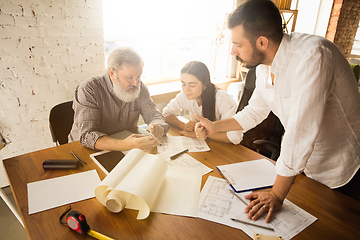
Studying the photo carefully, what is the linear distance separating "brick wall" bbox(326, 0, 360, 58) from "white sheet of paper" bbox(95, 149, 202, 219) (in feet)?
19.3

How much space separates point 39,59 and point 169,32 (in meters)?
1.85

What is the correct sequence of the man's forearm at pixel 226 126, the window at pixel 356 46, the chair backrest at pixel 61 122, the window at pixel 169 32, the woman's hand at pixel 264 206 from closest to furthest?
the woman's hand at pixel 264 206, the man's forearm at pixel 226 126, the chair backrest at pixel 61 122, the window at pixel 169 32, the window at pixel 356 46

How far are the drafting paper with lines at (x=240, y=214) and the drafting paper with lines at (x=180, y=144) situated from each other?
414mm

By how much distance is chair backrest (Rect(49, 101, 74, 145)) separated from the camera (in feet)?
6.02

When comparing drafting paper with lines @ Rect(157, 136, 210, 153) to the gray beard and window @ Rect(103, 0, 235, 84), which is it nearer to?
the gray beard

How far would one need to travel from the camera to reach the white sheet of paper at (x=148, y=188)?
91 cm

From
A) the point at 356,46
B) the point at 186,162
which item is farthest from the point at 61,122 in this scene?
the point at 356,46

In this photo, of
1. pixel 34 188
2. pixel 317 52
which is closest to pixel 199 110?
pixel 317 52

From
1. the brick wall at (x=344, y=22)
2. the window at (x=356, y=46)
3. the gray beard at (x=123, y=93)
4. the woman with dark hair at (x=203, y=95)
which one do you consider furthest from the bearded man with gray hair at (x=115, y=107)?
the window at (x=356, y=46)

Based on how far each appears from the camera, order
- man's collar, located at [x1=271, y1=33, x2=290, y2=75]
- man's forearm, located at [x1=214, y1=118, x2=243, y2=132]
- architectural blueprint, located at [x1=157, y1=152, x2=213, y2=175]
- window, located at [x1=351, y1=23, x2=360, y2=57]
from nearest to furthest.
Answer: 1. man's collar, located at [x1=271, y1=33, x2=290, y2=75]
2. architectural blueprint, located at [x1=157, y1=152, x2=213, y2=175]
3. man's forearm, located at [x1=214, y1=118, x2=243, y2=132]
4. window, located at [x1=351, y1=23, x2=360, y2=57]

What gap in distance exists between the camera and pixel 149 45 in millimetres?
3330

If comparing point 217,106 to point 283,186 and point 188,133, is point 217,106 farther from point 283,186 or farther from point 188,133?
point 283,186

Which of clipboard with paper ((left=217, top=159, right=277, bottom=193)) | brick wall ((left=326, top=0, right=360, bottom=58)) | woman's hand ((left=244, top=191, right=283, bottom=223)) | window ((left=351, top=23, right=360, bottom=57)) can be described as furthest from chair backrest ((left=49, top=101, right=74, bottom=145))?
window ((left=351, top=23, right=360, bottom=57))

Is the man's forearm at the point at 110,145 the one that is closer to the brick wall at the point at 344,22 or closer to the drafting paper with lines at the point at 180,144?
the drafting paper with lines at the point at 180,144
